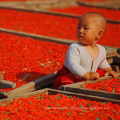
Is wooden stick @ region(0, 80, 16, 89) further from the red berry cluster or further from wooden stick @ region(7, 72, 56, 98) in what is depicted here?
the red berry cluster

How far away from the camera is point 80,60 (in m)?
4.86

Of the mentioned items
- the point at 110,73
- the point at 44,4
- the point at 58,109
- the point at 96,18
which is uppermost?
the point at 44,4

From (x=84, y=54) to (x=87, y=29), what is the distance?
16.6 inches

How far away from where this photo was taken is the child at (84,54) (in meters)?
4.73

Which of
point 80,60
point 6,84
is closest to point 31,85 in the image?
point 6,84

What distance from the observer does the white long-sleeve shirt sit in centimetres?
471

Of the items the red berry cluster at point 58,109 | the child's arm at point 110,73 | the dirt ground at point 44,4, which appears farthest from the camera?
the dirt ground at point 44,4

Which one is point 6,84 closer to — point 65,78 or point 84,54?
point 65,78

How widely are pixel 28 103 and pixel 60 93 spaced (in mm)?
578

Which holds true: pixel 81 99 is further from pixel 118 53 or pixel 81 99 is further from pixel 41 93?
pixel 118 53

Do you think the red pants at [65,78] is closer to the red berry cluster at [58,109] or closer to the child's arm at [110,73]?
the red berry cluster at [58,109]

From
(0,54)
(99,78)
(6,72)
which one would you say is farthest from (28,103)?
(0,54)

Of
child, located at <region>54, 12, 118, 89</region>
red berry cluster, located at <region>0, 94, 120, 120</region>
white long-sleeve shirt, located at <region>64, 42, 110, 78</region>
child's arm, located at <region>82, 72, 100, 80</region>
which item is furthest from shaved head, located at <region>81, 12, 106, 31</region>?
red berry cluster, located at <region>0, 94, 120, 120</region>

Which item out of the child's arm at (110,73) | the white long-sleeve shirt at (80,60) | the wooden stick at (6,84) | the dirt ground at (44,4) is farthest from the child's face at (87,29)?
the dirt ground at (44,4)
